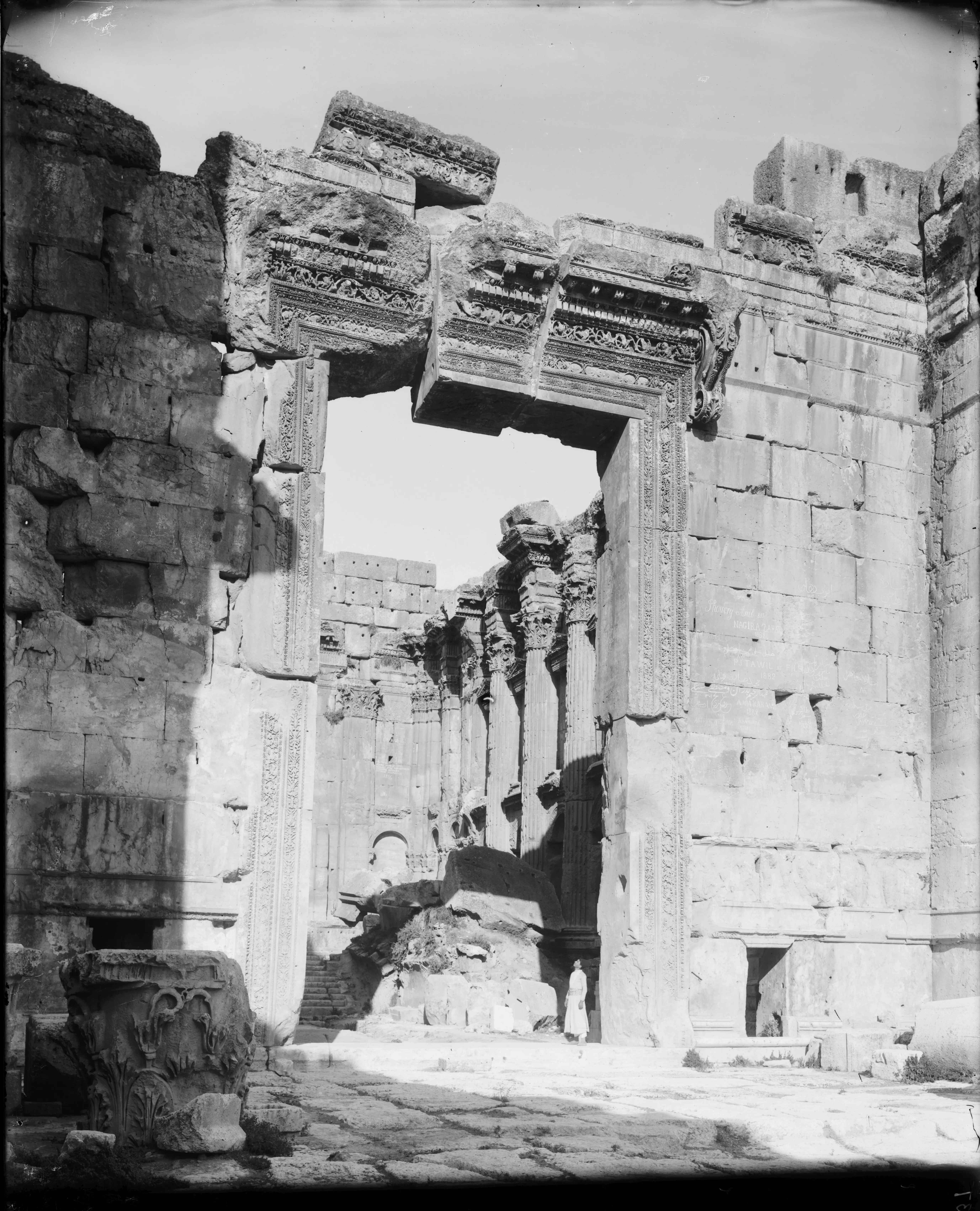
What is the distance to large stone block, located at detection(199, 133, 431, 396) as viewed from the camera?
11305 millimetres

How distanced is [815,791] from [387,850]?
65.5ft

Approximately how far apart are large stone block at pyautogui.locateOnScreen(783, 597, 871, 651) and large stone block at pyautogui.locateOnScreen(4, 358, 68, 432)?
21.0 ft

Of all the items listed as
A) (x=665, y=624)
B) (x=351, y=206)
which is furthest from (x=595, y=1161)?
(x=351, y=206)

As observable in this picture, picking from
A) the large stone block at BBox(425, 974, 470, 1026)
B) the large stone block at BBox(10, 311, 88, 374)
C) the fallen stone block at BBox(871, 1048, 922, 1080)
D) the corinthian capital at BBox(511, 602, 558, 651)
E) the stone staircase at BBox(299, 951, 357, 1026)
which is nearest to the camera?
the fallen stone block at BBox(871, 1048, 922, 1080)

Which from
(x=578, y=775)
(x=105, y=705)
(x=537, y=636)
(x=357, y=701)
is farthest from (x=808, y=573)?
(x=357, y=701)

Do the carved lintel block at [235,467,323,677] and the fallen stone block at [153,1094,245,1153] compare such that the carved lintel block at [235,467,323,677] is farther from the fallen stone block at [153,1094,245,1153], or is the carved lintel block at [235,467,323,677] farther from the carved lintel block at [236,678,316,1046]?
the fallen stone block at [153,1094,245,1153]

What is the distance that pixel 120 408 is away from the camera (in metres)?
10.8

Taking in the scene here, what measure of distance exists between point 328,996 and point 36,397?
451 inches

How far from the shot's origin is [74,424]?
1061cm

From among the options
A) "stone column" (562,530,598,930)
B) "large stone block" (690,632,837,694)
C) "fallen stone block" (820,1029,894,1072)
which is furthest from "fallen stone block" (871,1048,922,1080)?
"stone column" (562,530,598,930)

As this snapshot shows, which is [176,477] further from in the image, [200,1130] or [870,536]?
[870,536]

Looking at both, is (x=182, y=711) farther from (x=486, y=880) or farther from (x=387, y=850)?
(x=387, y=850)

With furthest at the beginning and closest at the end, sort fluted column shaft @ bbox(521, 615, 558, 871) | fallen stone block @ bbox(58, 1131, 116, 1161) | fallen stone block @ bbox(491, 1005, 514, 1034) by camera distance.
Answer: fluted column shaft @ bbox(521, 615, 558, 871) < fallen stone block @ bbox(491, 1005, 514, 1034) < fallen stone block @ bbox(58, 1131, 116, 1161)

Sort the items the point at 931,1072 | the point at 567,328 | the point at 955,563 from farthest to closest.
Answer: the point at 955,563 → the point at 567,328 → the point at 931,1072
